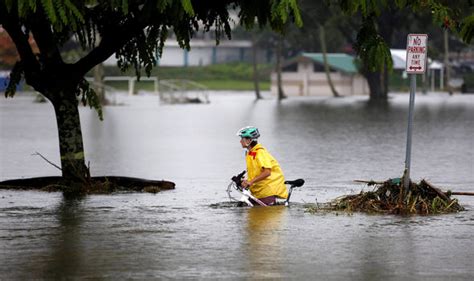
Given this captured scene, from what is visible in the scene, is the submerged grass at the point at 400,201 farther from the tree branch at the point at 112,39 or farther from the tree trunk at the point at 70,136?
the tree trunk at the point at 70,136

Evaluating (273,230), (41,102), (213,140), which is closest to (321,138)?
(213,140)

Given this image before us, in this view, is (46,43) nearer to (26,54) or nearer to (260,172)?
(26,54)

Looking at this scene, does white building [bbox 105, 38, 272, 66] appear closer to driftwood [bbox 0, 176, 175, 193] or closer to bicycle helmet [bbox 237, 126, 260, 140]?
driftwood [bbox 0, 176, 175, 193]

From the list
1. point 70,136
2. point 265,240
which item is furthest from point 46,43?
point 265,240

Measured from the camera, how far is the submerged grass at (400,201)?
15914 millimetres

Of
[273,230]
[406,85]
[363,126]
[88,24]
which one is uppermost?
[88,24]

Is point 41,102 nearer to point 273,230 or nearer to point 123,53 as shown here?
point 123,53

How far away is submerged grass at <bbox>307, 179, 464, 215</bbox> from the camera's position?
15914mm

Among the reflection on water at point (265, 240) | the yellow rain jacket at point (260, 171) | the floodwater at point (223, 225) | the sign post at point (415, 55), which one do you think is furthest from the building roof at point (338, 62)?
the reflection on water at point (265, 240)

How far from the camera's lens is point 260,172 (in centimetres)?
1606

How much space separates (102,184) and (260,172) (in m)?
4.21

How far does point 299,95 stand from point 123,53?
81.1 m

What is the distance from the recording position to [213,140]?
3472cm

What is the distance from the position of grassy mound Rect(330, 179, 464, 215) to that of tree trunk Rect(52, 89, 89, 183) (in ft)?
15.8
